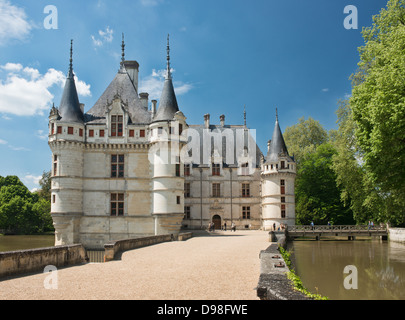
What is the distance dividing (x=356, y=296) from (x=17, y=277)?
8874mm

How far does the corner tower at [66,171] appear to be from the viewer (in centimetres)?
2528

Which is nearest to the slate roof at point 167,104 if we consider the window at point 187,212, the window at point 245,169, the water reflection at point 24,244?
the window at point 245,169

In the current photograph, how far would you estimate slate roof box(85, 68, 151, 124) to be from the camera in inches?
1078

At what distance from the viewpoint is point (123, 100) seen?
28.1 metres

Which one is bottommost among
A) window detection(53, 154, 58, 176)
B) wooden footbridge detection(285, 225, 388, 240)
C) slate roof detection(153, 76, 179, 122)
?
wooden footbridge detection(285, 225, 388, 240)

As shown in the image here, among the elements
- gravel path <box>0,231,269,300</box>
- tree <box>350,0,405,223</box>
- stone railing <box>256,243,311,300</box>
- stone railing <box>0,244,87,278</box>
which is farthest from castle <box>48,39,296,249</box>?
stone railing <box>256,243,311,300</box>

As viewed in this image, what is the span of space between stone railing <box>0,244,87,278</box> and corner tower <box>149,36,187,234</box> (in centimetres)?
1268

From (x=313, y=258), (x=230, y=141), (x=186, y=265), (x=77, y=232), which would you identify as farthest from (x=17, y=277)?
(x=230, y=141)

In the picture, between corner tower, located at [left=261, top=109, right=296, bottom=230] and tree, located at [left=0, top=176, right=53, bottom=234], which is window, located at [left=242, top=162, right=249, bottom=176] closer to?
corner tower, located at [left=261, top=109, right=296, bottom=230]

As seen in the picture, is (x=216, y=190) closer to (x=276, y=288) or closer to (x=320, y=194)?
(x=320, y=194)

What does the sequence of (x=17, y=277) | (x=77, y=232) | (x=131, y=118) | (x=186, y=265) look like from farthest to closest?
(x=131, y=118) → (x=77, y=232) → (x=186, y=265) → (x=17, y=277)

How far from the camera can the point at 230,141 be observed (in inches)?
1565

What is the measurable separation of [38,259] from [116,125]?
57.1 feet
